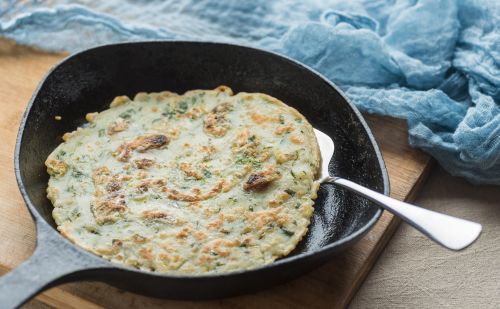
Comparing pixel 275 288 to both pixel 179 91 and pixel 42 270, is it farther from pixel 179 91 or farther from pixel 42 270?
pixel 179 91

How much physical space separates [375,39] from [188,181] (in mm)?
1406

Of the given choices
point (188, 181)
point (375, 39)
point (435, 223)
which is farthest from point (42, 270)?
point (375, 39)

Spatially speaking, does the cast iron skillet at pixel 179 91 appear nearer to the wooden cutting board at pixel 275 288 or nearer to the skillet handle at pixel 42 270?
the skillet handle at pixel 42 270

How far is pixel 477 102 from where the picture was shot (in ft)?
11.0

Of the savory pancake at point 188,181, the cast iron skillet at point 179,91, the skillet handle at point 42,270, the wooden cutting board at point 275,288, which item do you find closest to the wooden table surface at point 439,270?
the wooden cutting board at point 275,288

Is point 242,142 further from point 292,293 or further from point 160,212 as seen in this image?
point 292,293

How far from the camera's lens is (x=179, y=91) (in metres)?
3.43

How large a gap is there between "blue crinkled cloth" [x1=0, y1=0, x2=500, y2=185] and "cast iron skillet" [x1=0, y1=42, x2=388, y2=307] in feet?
1.48

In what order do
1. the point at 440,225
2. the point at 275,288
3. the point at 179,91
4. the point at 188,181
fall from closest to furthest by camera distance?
the point at 440,225, the point at 275,288, the point at 188,181, the point at 179,91

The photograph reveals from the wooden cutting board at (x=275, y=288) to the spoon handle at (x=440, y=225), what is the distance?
0.36m

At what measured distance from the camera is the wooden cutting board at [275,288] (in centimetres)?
257

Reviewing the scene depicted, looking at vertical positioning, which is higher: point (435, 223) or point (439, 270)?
point (435, 223)

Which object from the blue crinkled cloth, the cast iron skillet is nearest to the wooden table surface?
the blue crinkled cloth

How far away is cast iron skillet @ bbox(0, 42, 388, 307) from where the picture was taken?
2.21 m
